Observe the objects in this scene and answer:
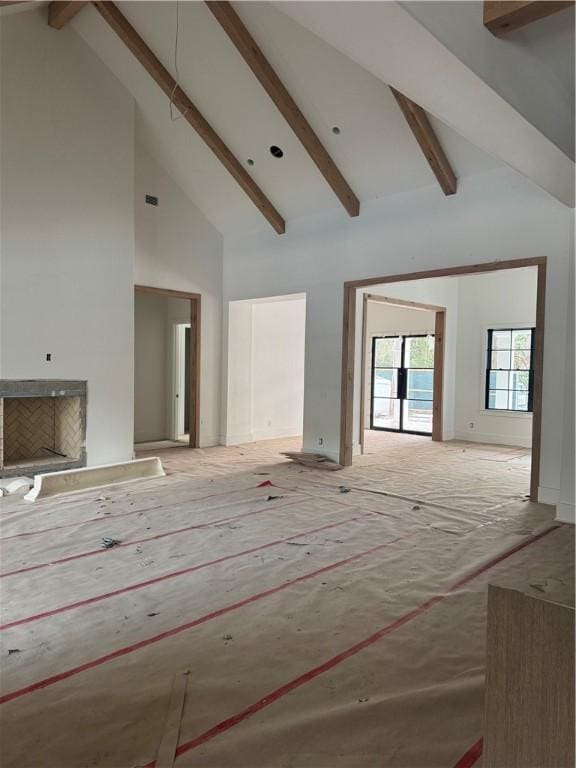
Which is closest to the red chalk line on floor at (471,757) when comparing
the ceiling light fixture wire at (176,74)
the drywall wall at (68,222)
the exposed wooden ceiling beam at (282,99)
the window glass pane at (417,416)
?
the drywall wall at (68,222)

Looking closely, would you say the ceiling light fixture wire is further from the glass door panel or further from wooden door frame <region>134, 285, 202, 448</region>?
the glass door panel

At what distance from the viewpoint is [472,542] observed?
4.21 meters

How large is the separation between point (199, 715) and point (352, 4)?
9.26 feet

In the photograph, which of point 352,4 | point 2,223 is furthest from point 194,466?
point 352,4

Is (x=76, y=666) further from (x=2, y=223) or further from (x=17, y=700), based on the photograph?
(x=2, y=223)

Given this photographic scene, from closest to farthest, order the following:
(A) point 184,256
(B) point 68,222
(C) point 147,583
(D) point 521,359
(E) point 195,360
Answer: (C) point 147,583, (B) point 68,222, (A) point 184,256, (E) point 195,360, (D) point 521,359

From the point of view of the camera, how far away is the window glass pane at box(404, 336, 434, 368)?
11.4 metres

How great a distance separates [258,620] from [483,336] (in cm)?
821

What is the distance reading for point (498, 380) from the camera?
32.0 feet

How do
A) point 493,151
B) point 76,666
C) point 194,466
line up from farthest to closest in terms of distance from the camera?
point 194,466
point 493,151
point 76,666

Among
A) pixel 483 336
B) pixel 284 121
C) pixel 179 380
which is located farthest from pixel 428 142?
pixel 179 380

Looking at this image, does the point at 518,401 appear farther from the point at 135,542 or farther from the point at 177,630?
the point at 177,630

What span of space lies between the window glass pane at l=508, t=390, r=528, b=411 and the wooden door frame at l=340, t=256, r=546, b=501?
330 centimetres

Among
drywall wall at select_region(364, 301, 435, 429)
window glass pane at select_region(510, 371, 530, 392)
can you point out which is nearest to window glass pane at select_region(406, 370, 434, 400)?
drywall wall at select_region(364, 301, 435, 429)
